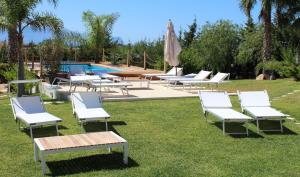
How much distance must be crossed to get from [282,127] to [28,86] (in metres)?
7.75

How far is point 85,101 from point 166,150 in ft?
9.24

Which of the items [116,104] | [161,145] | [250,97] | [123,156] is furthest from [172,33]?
[123,156]

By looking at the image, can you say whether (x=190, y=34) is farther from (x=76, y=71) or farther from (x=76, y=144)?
(x=76, y=144)

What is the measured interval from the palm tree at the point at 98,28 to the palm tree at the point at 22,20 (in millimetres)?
19377

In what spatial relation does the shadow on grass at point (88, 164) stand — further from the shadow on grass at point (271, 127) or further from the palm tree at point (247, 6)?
the palm tree at point (247, 6)

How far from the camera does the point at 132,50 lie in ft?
98.3

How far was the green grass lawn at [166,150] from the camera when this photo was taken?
22.0ft

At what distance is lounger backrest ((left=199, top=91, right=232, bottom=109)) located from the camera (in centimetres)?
1019

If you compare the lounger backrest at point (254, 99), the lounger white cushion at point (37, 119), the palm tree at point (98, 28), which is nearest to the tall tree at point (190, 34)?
the palm tree at point (98, 28)

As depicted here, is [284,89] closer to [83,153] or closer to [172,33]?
[172,33]

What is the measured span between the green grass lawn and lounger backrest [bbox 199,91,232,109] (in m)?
0.39

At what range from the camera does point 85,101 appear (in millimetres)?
9938

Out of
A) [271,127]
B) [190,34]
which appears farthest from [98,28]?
[271,127]

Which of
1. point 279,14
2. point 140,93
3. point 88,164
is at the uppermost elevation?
point 279,14
